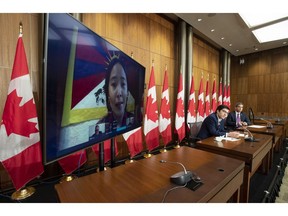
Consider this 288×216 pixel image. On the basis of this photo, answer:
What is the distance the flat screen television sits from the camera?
30.9 inches

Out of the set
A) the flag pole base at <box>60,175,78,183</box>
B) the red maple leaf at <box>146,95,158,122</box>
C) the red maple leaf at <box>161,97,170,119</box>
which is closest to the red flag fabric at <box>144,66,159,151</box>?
the red maple leaf at <box>146,95,158,122</box>

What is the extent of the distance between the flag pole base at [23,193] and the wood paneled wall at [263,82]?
292 inches

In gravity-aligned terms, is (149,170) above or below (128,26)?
below

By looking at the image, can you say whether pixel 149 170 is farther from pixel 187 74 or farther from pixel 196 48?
pixel 196 48

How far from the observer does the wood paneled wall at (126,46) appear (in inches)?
80.3

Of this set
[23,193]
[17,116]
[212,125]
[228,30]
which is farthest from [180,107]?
[23,193]

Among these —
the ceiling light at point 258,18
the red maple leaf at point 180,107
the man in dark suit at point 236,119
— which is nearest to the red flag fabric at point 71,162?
the red maple leaf at point 180,107

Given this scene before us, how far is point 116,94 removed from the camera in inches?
54.9

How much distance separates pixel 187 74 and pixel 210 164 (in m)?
3.40

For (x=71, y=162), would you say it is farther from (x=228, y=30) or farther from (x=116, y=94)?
(x=228, y=30)

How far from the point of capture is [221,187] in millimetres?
1040

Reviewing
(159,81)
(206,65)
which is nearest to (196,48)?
(206,65)

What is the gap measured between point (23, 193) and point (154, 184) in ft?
6.14

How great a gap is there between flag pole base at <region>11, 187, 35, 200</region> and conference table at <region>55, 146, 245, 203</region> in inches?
55.3
